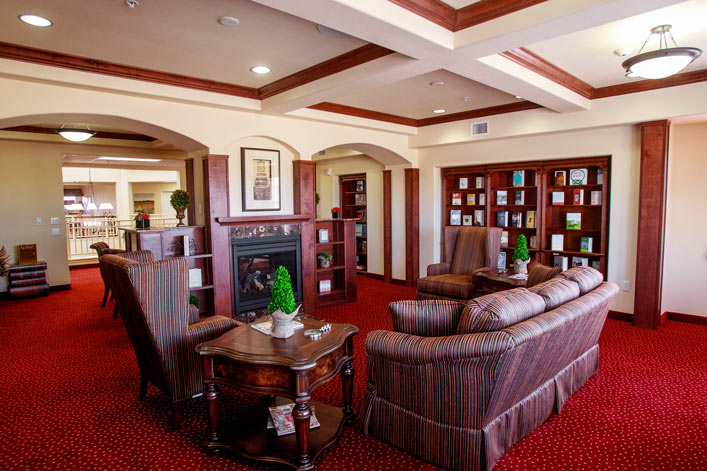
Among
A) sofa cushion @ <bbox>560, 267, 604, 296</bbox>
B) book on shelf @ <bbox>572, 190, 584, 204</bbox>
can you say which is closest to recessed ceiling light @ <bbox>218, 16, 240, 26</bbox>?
sofa cushion @ <bbox>560, 267, 604, 296</bbox>

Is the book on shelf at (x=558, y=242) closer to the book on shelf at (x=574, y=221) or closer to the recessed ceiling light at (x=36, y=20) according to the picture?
the book on shelf at (x=574, y=221)

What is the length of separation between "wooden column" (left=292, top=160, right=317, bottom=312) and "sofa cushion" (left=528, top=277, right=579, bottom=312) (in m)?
3.56

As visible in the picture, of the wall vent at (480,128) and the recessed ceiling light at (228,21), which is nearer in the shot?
the recessed ceiling light at (228,21)

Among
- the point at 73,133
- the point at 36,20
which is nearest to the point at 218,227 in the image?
the point at 36,20

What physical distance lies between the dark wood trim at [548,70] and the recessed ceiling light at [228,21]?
2.19 m

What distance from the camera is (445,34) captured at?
10.1 ft

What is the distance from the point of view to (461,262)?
19.5 feet

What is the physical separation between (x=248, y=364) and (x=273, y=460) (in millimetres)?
573

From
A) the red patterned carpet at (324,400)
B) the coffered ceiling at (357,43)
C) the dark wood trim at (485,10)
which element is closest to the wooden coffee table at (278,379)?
the red patterned carpet at (324,400)

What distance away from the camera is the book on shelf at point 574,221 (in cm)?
589

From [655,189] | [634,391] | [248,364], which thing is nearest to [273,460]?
[248,364]

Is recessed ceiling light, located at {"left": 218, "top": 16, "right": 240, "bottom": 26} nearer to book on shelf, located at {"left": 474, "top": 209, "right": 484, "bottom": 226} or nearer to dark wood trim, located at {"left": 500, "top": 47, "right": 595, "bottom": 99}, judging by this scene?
dark wood trim, located at {"left": 500, "top": 47, "right": 595, "bottom": 99}

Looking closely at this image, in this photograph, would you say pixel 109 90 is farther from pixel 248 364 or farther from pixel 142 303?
pixel 248 364

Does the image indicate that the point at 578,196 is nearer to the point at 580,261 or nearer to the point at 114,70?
the point at 580,261
